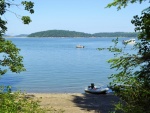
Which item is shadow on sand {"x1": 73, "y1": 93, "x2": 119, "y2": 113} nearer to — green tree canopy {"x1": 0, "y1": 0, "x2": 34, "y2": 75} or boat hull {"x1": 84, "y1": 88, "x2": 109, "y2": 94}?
boat hull {"x1": 84, "y1": 88, "x2": 109, "y2": 94}

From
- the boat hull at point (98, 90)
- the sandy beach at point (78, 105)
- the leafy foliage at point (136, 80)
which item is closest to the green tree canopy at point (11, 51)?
the leafy foliage at point (136, 80)

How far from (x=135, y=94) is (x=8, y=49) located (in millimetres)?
4476

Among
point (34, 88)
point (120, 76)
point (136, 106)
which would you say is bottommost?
point (34, 88)

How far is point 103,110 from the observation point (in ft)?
64.7

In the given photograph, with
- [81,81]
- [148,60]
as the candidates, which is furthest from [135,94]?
[81,81]

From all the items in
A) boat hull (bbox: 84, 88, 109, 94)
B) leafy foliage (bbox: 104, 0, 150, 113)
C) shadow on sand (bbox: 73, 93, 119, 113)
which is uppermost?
leafy foliage (bbox: 104, 0, 150, 113)

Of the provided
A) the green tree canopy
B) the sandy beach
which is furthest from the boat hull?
the green tree canopy

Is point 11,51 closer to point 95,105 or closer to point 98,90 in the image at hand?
point 95,105

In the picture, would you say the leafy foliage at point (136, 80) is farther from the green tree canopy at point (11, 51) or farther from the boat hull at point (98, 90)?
the boat hull at point (98, 90)

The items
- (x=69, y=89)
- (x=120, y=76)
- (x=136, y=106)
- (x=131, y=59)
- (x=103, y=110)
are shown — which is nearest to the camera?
(x=136, y=106)

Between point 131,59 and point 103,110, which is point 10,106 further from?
point 103,110

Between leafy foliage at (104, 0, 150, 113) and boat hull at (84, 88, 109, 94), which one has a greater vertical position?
leafy foliage at (104, 0, 150, 113)

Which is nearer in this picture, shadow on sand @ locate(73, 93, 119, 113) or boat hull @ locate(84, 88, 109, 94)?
shadow on sand @ locate(73, 93, 119, 113)

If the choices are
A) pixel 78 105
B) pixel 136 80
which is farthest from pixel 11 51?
pixel 78 105
